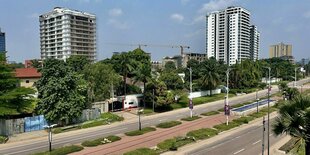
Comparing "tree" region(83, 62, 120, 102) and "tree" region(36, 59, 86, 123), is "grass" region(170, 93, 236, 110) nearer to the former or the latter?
"tree" region(83, 62, 120, 102)

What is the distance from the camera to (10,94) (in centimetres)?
4384

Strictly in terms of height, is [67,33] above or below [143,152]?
above

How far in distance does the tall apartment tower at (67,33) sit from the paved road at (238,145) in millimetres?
132851

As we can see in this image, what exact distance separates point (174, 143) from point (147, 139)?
6.26m

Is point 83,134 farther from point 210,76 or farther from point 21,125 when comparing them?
point 210,76

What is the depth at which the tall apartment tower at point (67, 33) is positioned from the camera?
166 m

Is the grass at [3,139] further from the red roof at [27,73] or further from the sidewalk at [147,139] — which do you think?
the red roof at [27,73]

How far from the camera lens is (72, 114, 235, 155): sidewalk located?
121 ft

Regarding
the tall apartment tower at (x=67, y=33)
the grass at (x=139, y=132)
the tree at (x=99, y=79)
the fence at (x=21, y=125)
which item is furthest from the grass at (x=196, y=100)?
the tall apartment tower at (x=67, y=33)

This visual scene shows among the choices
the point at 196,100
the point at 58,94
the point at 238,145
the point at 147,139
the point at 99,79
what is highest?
the point at 99,79

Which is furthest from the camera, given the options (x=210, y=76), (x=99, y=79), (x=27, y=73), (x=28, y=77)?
(x=210, y=76)

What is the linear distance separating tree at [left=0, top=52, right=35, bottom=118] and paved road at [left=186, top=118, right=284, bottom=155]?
25.6 metres

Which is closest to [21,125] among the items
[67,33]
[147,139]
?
[147,139]

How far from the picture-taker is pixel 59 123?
164 ft
